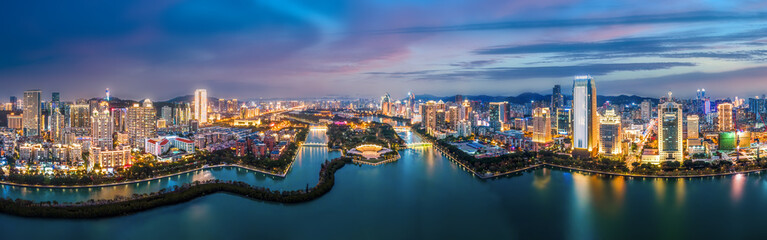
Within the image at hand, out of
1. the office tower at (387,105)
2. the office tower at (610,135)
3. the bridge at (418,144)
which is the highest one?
the office tower at (387,105)

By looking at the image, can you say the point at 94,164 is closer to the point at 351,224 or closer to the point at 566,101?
the point at 351,224

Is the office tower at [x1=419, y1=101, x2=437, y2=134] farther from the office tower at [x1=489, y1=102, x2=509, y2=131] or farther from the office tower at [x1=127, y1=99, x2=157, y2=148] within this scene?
the office tower at [x1=127, y1=99, x2=157, y2=148]

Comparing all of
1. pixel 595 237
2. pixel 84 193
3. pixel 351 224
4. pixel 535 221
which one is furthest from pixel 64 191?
pixel 595 237

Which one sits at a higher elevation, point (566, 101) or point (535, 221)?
point (566, 101)

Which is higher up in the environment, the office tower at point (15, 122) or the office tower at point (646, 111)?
the office tower at point (646, 111)

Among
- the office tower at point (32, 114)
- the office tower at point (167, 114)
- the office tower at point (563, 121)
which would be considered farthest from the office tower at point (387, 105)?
the office tower at point (32, 114)

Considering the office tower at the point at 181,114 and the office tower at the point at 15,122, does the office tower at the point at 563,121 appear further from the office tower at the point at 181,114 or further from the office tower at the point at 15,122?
the office tower at the point at 15,122

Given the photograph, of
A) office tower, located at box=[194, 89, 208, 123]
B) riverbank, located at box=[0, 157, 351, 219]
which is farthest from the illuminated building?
office tower, located at box=[194, 89, 208, 123]
